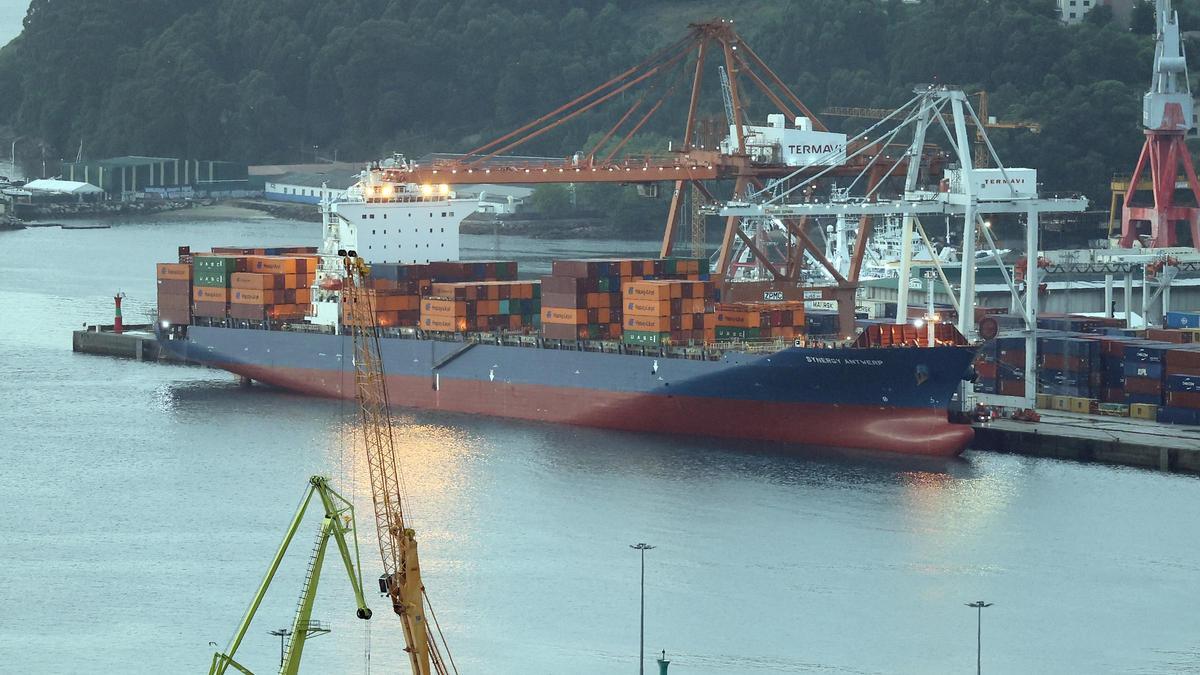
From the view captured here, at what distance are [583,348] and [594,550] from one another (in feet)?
46.0

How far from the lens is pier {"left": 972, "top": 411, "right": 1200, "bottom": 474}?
164 ft

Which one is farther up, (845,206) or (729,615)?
(845,206)

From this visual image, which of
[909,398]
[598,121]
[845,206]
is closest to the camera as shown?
[909,398]

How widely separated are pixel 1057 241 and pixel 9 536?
214ft

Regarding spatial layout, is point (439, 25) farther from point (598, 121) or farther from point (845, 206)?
point (845, 206)

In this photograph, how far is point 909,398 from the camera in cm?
5269

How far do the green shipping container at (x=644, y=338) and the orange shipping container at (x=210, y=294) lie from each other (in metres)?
13.5

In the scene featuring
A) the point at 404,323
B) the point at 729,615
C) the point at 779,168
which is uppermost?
the point at 779,168

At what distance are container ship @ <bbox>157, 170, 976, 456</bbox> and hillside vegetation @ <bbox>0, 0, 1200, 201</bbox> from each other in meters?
50.0

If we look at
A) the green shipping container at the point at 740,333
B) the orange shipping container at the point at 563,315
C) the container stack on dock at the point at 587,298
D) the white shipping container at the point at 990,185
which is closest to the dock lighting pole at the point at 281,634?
the green shipping container at the point at 740,333

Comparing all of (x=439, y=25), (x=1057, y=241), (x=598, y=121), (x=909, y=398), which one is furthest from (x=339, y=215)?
(x=439, y=25)

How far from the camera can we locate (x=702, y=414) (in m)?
54.8

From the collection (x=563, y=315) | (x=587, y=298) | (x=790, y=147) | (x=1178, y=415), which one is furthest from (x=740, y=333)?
(x=1178, y=415)

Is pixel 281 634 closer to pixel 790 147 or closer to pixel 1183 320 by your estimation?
pixel 790 147
